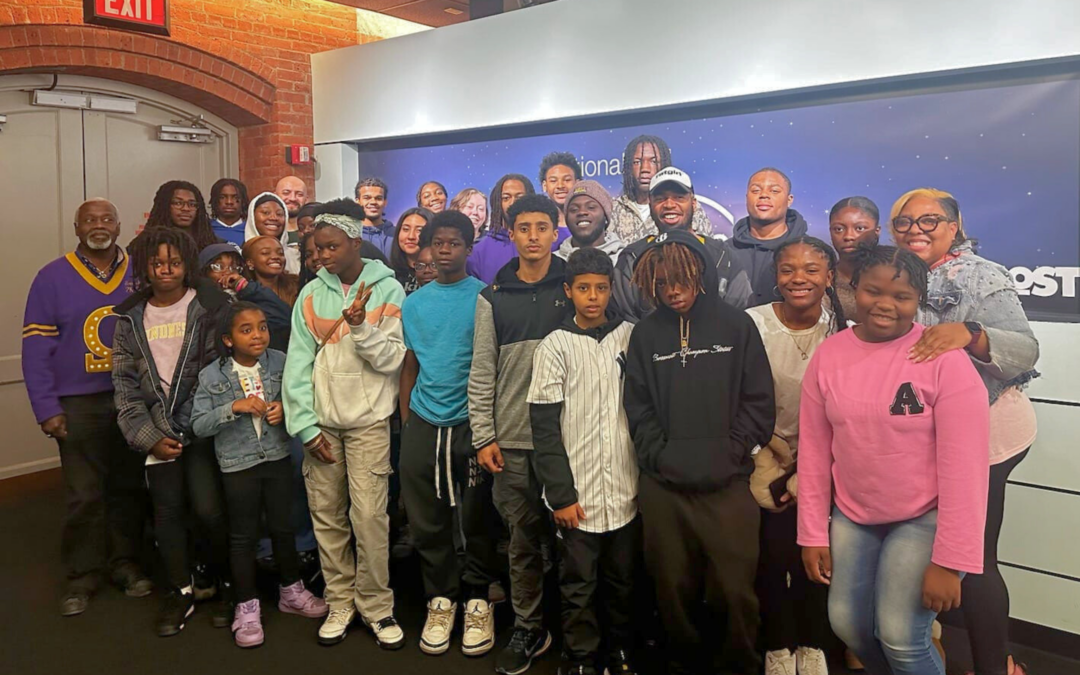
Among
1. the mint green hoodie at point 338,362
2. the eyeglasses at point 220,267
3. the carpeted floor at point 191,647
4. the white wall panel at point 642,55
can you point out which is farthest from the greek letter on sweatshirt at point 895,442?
the eyeglasses at point 220,267

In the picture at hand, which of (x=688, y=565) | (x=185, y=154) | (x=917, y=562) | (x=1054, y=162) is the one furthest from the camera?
(x=185, y=154)

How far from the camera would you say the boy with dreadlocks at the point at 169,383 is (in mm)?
3105

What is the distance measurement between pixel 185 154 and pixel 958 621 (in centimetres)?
553

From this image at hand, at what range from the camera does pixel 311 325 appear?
119 inches

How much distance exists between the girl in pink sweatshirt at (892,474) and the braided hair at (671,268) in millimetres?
443

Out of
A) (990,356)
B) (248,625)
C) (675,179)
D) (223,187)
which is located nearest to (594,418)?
(675,179)

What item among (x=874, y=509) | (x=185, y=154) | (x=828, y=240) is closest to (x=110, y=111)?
(x=185, y=154)

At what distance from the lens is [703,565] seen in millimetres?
2500

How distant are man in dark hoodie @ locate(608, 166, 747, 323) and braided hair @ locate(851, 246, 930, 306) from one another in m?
0.86

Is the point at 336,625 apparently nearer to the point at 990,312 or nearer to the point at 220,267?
the point at 220,267

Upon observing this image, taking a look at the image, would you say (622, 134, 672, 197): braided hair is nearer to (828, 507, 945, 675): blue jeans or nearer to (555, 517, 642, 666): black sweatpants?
(555, 517, 642, 666): black sweatpants

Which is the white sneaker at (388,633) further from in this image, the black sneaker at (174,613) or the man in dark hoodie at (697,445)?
the man in dark hoodie at (697,445)

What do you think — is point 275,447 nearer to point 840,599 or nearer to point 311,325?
point 311,325

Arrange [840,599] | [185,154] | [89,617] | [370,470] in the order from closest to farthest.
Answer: [840,599] < [370,470] < [89,617] < [185,154]
